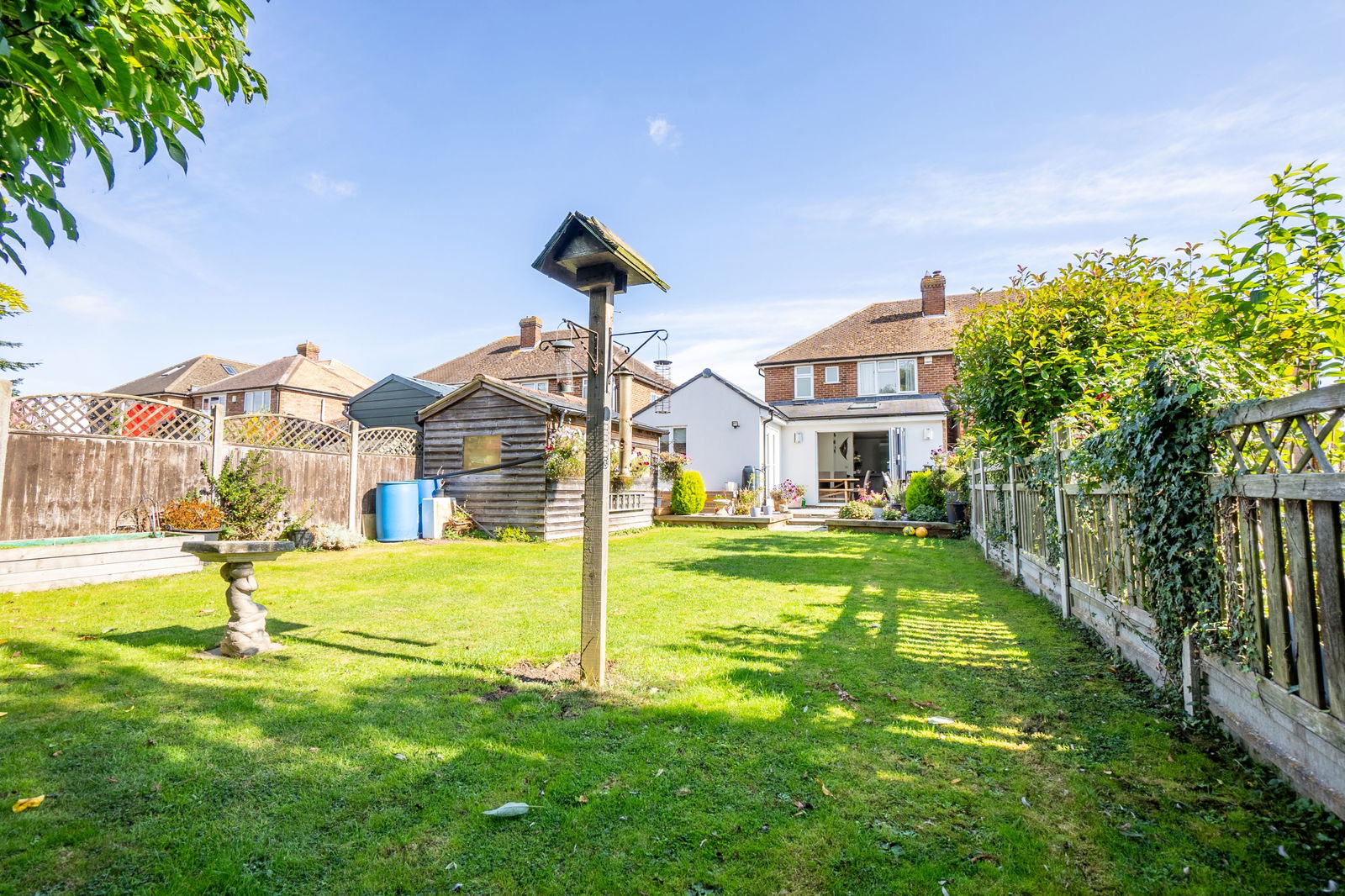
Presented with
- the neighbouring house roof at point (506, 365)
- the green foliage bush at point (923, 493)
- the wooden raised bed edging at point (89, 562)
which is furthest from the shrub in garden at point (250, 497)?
the neighbouring house roof at point (506, 365)

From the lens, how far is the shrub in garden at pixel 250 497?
10438 millimetres

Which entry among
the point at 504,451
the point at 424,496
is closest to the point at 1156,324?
the point at 504,451

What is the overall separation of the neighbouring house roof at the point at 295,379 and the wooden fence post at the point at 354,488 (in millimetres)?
21694

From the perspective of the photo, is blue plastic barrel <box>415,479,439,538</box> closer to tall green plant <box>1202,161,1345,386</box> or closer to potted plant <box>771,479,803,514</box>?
potted plant <box>771,479,803,514</box>

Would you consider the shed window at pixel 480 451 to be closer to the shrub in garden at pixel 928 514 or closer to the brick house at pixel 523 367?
the shrub in garden at pixel 928 514

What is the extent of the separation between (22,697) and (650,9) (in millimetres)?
10018

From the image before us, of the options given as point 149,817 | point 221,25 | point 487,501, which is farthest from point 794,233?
point 149,817

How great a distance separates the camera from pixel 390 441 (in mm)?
14680

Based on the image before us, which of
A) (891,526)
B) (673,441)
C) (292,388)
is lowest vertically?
(891,526)

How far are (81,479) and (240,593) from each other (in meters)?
7.06

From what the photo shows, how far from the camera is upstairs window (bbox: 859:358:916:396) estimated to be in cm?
2441

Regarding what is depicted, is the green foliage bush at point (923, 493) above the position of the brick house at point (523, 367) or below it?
below

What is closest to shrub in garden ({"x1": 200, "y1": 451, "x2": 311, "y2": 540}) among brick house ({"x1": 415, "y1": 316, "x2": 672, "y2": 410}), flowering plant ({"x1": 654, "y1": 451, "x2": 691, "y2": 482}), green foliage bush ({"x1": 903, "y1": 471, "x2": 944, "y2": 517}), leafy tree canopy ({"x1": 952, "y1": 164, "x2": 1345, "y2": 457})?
flowering plant ({"x1": 654, "y1": 451, "x2": 691, "y2": 482})

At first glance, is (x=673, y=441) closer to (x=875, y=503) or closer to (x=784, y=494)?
(x=784, y=494)
